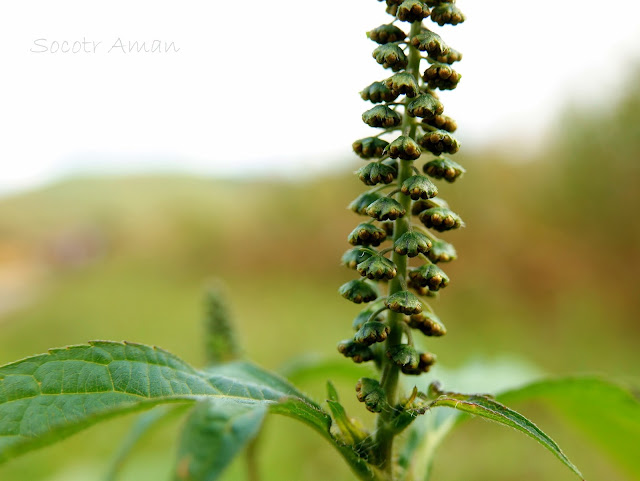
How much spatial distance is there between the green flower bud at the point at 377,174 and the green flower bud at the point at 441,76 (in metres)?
0.30

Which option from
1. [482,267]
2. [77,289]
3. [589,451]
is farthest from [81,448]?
[77,289]

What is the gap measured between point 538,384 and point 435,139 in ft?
3.38

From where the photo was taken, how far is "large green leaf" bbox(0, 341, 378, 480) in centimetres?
141

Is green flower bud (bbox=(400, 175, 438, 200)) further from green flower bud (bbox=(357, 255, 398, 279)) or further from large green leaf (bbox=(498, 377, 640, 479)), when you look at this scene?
large green leaf (bbox=(498, 377, 640, 479))

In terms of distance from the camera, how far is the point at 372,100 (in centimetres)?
172

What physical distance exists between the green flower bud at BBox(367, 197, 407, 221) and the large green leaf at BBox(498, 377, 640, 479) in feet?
3.06

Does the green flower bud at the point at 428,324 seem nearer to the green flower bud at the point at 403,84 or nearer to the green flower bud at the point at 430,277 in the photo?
the green flower bud at the point at 430,277

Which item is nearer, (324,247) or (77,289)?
(324,247)

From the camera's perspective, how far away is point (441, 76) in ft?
5.52

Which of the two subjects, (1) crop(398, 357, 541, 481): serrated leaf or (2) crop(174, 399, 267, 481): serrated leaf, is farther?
(1) crop(398, 357, 541, 481): serrated leaf

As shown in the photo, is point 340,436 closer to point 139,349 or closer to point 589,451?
point 139,349

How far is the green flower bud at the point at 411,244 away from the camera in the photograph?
5.24 ft

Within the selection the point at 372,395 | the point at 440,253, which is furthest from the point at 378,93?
the point at 372,395

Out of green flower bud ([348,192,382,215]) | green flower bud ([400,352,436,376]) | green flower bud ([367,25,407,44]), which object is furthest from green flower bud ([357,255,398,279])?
green flower bud ([367,25,407,44])
